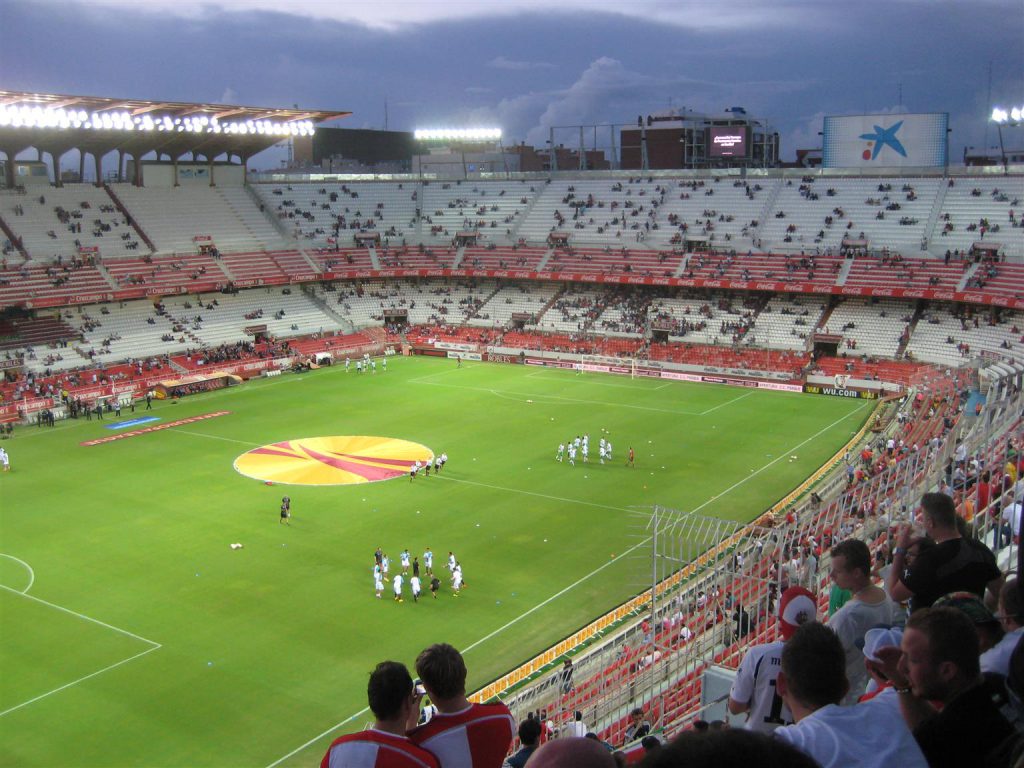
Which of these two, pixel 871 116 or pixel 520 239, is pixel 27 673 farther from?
pixel 871 116

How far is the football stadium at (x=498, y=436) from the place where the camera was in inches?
639

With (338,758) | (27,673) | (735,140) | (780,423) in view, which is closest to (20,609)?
(27,673)

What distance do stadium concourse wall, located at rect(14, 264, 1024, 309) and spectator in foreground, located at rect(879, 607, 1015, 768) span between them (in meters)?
53.2

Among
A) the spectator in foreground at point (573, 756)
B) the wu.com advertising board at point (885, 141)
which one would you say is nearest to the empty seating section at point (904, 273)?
the wu.com advertising board at point (885, 141)

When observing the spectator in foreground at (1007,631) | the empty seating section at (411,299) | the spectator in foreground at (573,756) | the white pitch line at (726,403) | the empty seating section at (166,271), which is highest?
the empty seating section at (166,271)

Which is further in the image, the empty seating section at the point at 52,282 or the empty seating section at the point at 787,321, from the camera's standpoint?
the empty seating section at the point at 787,321

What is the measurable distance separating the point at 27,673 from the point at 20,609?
408 cm

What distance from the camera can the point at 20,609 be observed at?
25375 mm

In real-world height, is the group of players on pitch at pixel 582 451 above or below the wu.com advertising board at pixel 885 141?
below

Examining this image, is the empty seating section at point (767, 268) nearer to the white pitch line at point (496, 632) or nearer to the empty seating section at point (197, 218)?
the empty seating section at point (197, 218)

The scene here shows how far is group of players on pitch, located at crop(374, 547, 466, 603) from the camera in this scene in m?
25.8

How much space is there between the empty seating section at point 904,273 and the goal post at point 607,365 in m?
14.9

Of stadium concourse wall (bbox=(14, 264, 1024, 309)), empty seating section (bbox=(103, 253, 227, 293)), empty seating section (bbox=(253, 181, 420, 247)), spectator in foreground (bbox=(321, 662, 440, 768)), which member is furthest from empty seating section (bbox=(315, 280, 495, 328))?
spectator in foreground (bbox=(321, 662, 440, 768))

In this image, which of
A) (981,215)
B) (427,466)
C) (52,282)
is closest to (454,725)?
(427,466)
